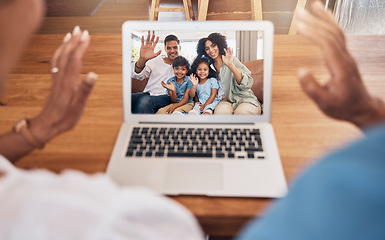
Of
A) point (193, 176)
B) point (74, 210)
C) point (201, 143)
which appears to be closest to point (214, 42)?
point (201, 143)

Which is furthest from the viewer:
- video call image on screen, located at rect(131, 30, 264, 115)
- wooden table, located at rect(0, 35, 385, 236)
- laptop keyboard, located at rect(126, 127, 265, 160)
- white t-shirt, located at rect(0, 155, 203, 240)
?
video call image on screen, located at rect(131, 30, 264, 115)

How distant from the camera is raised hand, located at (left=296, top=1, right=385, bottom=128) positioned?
76 cm

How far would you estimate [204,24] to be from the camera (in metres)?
0.97

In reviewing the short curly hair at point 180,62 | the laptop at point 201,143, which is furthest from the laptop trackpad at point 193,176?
the short curly hair at point 180,62

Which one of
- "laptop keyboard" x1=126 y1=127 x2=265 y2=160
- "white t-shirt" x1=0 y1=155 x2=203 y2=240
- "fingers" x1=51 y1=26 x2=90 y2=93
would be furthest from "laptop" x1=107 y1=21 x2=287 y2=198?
"white t-shirt" x1=0 y1=155 x2=203 y2=240

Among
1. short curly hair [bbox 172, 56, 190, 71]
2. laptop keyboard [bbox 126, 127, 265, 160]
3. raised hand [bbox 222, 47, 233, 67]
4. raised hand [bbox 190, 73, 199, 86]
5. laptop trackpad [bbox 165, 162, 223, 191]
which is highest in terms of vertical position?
raised hand [bbox 222, 47, 233, 67]

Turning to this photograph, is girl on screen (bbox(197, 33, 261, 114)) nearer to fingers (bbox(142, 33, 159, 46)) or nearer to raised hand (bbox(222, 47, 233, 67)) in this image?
raised hand (bbox(222, 47, 233, 67))

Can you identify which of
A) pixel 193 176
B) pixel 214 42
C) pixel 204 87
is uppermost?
pixel 214 42

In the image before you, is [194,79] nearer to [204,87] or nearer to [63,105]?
[204,87]

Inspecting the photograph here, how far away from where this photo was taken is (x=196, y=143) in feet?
2.87

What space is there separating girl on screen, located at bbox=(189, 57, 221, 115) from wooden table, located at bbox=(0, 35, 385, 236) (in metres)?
0.18

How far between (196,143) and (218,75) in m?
0.21

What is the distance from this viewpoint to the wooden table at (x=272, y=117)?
73 centimetres

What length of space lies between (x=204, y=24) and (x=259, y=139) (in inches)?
13.8
